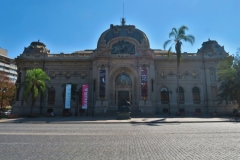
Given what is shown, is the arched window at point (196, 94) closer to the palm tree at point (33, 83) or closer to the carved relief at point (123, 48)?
the carved relief at point (123, 48)

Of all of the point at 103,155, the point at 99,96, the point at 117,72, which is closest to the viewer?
the point at 103,155

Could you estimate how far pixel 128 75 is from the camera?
137 ft

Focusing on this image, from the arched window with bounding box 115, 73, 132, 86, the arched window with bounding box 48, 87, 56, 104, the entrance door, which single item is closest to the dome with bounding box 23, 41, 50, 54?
the arched window with bounding box 48, 87, 56, 104

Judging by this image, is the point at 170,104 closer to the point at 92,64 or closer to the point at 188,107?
the point at 188,107

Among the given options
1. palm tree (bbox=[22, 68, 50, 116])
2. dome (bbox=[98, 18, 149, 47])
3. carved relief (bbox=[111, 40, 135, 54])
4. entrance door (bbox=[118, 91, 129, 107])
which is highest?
dome (bbox=[98, 18, 149, 47])

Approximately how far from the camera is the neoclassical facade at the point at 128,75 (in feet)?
129

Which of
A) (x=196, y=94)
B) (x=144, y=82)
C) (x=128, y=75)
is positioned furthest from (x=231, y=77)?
(x=128, y=75)

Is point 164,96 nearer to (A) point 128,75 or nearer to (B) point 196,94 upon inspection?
(B) point 196,94

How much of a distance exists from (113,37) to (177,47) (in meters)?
14.5

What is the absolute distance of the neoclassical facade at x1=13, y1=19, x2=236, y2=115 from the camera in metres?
39.4

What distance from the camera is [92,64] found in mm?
43375

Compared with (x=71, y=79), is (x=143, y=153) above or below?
below

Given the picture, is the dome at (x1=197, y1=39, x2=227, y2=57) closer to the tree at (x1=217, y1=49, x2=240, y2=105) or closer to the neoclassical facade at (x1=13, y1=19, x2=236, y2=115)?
the neoclassical facade at (x1=13, y1=19, x2=236, y2=115)

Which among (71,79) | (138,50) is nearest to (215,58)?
(138,50)
